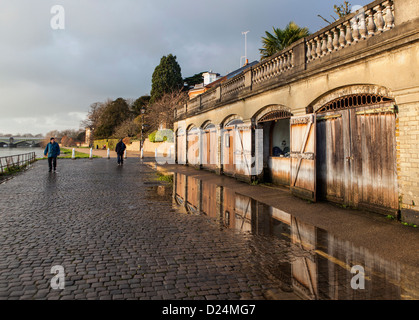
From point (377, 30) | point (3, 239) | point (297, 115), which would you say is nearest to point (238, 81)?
point (297, 115)

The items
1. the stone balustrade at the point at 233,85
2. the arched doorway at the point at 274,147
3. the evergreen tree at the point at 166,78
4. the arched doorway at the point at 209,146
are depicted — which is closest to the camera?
the arched doorway at the point at 274,147

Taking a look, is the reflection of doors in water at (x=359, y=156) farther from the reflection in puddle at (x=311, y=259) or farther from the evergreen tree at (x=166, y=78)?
the evergreen tree at (x=166, y=78)

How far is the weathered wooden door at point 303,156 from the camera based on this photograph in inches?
313

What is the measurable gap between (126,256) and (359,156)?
19.1 feet

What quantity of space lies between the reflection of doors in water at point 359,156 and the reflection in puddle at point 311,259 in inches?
72.3

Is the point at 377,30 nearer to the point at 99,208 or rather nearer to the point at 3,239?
the point at 99,208

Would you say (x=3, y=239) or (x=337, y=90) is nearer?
(x=3, y=239)

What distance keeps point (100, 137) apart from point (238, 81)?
233 ft

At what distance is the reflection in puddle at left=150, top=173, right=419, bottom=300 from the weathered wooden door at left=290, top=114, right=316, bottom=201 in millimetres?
1509

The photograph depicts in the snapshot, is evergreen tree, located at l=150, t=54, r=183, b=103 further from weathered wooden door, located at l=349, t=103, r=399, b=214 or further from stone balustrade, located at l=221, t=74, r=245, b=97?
weathered wooden door, located at l=349, t=103, r=399, b=214

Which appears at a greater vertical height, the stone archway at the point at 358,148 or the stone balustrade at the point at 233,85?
the stone balustrade at the point at 233,85

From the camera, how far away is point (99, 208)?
735 centimetres

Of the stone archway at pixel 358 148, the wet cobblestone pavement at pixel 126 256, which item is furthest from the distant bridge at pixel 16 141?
the stone archway at pixel 358 148

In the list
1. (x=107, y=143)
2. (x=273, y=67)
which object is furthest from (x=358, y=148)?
(x=107, y=143)
